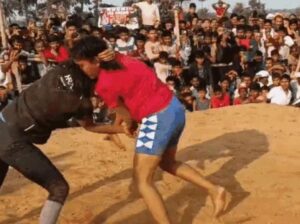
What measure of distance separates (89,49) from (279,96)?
693cm

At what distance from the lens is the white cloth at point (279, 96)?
1082 centimetres

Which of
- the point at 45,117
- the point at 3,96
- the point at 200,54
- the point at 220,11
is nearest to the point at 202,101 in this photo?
the point at 200,54

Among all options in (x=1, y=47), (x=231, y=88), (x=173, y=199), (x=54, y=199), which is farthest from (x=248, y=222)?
(x=1, y=47)

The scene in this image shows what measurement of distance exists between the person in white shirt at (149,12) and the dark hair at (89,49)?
28.6ft

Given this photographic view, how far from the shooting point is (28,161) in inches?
176

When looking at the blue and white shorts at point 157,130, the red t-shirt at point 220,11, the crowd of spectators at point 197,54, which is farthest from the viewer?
the red t-shirt at point 220,11

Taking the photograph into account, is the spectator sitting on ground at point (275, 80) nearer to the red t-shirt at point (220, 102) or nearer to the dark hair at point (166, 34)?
the red t-shirt at point (220, 102)

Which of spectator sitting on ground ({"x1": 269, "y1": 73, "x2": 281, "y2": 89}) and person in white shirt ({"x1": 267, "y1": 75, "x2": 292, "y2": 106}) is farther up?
spectator sitting on ground ({"x1": 269, "y1": 73, "x2": 281, "y2": 89})

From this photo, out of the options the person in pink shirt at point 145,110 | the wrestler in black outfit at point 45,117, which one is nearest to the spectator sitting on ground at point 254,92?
the person in pink shirt at point 145,110

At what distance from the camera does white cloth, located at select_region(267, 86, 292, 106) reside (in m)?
10.8

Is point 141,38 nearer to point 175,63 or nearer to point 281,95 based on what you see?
point 175,63

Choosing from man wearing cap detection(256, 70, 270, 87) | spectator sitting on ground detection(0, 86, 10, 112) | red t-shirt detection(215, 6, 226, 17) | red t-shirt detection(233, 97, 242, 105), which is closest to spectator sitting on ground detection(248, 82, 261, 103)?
red t-shirt detection(233, 97, 242, 105)

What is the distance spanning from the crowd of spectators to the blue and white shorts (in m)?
4.82

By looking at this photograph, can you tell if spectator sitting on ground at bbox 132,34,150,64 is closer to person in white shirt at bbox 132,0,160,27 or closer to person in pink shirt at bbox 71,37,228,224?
person in white shirt at bbox 132,0,160,27
